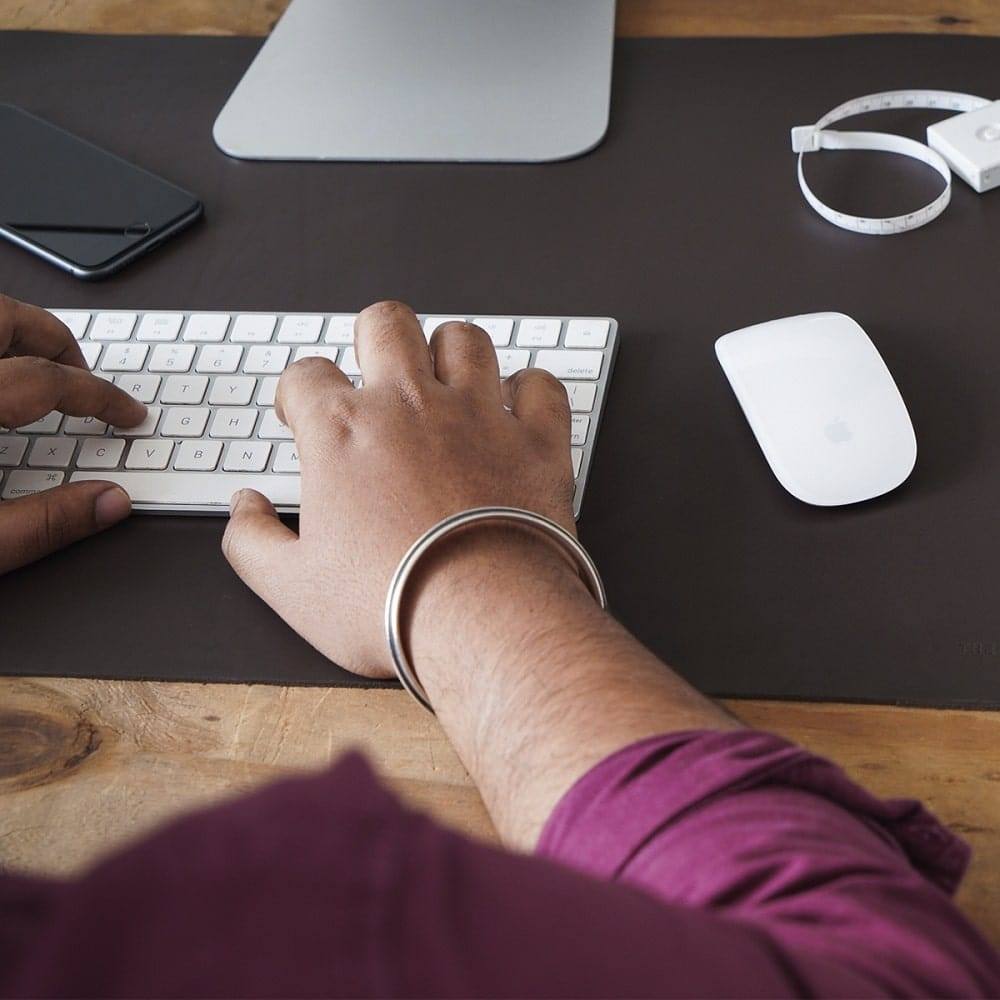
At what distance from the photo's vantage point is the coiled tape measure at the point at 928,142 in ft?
2.47

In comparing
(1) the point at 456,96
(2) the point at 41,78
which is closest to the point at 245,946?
(1) the point at 456,96

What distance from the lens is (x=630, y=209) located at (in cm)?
80

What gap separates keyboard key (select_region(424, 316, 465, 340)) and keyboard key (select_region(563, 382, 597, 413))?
8cm

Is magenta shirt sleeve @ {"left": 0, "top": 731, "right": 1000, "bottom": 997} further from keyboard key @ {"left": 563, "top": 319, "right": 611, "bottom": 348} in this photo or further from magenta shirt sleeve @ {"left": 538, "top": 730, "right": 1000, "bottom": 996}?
keyboard key @ {"left": 563, "top": 319, "right": 611, "bottom": 348}

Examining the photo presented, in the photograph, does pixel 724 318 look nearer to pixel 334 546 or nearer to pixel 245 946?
pixel 334 546

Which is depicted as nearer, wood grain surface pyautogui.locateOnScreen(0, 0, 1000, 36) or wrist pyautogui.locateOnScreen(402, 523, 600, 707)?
wrist pyautogui.locateOnScreen(402, 523, 600, 707)

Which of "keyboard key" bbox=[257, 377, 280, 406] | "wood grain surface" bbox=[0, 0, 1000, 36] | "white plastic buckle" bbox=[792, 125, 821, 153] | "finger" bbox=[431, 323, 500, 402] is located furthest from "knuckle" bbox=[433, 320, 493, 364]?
"wood grain surface" bbox=[0, 0, 1000, 36]

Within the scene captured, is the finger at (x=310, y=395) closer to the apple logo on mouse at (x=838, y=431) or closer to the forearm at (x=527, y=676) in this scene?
the forearm at (x=527, y=676)

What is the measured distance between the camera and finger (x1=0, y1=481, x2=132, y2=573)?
61 centimetres

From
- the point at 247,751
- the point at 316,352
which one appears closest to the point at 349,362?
the point at 316,352

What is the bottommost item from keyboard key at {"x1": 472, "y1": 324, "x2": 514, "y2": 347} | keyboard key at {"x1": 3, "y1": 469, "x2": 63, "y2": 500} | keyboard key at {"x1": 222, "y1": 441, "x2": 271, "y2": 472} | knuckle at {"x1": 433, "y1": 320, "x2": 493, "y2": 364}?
keyboard key at {"x1": 3, "y1": 469, "x2": 63, "y2": 500}

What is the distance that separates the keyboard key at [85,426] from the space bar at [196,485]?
35 mm

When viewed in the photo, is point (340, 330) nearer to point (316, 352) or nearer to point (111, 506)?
point (316, 352)

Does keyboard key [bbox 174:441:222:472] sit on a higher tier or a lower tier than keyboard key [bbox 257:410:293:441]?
lower
